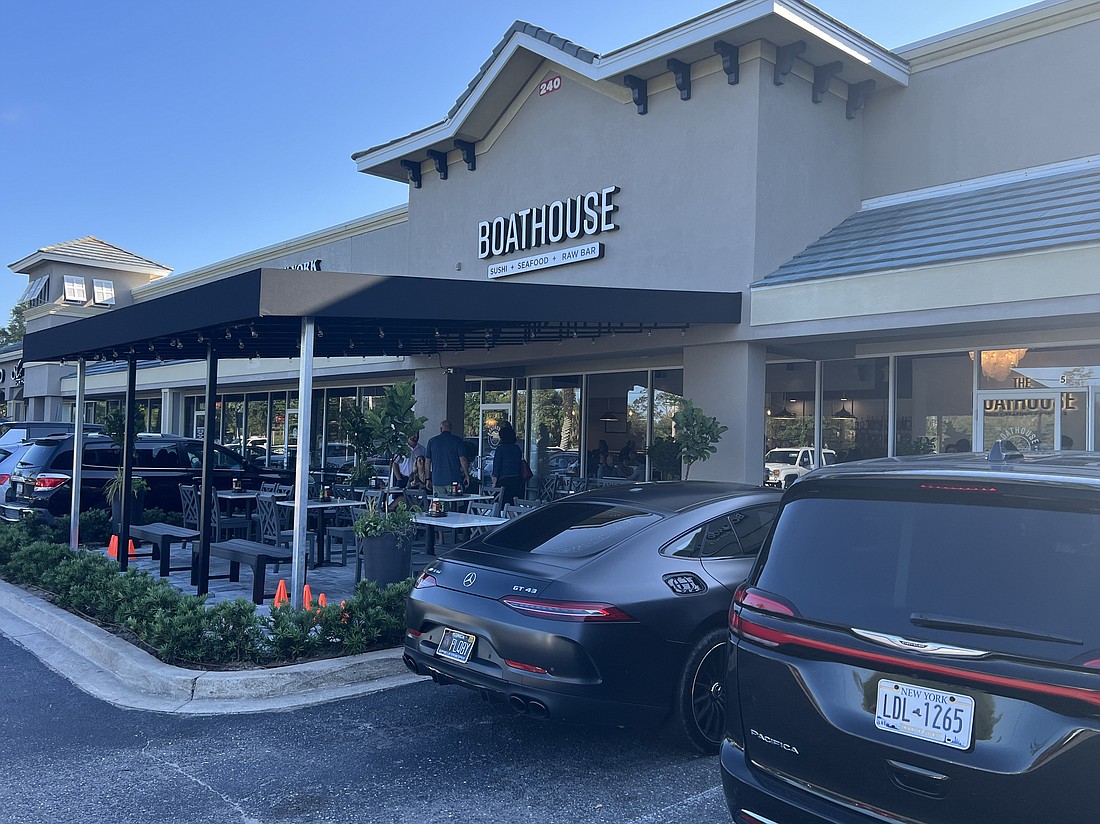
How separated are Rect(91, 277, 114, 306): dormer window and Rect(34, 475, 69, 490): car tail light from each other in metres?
23.4

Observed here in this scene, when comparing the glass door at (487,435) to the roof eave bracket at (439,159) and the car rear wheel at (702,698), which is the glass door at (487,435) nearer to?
the roof eave bracket at (439,159)

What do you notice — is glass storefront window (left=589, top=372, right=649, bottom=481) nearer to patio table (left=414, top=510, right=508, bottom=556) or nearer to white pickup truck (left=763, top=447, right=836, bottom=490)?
white pickup truck (left=763, top=447, right=836, bottom=490)

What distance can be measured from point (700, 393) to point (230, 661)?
7.23 m

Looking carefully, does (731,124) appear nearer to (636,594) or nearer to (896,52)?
(896,52)

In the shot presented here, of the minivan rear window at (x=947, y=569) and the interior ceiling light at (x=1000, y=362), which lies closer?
the minivan rear window at (x=947, y=569)

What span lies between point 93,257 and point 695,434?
100 ft

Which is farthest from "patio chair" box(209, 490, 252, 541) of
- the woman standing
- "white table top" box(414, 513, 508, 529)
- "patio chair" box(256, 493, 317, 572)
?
the woman standing

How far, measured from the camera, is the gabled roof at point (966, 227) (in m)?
9.23

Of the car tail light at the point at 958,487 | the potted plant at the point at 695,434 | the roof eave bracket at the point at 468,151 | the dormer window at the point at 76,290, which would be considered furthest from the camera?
the dormer window at the point at 76,290

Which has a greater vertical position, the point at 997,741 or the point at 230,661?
the point at 997,741

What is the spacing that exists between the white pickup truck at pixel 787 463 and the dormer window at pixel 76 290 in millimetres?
29325

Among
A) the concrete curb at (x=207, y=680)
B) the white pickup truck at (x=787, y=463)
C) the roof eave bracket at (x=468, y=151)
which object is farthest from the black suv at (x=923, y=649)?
the roof eave bracket at (x=468, y=151)

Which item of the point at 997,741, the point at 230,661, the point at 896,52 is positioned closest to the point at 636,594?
the point at 997,741

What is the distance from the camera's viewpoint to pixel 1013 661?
2.59 meters
